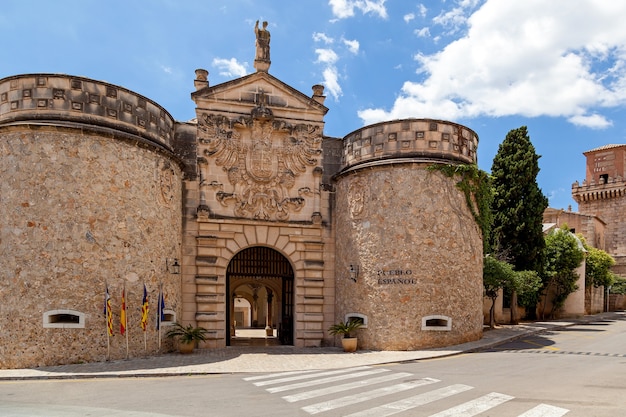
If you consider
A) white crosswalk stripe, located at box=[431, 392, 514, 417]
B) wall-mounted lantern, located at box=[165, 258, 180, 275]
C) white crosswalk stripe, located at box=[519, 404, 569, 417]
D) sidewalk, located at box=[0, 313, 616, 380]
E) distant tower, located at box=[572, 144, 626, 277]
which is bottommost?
sidewalk, located at box=[0, 313, 616, 380]

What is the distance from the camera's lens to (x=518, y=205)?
30.0 m

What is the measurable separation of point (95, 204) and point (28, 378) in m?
5.22

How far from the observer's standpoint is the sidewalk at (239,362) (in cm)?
1418

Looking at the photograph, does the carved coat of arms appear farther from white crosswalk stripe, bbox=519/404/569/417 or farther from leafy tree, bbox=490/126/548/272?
leafy tree, bbox=490/126/548/272

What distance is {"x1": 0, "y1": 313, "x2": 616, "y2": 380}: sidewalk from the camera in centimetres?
1418

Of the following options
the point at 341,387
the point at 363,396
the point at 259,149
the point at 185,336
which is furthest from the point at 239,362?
the point at 259,149

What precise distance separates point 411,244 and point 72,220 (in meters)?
11.1

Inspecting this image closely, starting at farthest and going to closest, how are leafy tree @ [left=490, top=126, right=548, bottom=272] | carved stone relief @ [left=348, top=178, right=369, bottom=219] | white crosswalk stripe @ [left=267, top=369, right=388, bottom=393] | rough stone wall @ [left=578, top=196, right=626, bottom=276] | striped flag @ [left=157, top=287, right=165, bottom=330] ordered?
rough stone wall @ [left=578, top=196, right=626, bottom=276], leafy tree @ [left=490, top=126, right=548, bottom=272], carved stone relief @ [left=348, top=178, right=369, bottom=219], striped flag @ [left=157, top=287, right=165, bottom=330], white crosswalk stripe @ [left=267, top=369, right=388, bottom=393]

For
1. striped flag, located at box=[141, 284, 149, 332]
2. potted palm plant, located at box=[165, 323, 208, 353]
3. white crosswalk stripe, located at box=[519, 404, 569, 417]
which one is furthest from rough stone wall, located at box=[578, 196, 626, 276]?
white crosswalk stripe, located at box=[519, 404, 569, 417]

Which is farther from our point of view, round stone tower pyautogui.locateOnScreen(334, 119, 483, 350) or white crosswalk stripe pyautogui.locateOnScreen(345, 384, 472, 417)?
round stone tower pyautogui.locateOnScreen(334, 119, 483, 350)

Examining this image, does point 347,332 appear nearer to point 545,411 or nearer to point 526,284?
point 545,411

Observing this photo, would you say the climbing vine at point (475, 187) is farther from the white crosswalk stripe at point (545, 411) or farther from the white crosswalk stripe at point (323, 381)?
the white crosswalk stripe at point (545, 411)

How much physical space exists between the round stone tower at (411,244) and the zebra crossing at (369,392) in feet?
15.3

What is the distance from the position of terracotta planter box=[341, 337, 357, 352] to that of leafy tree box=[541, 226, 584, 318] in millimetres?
18166
